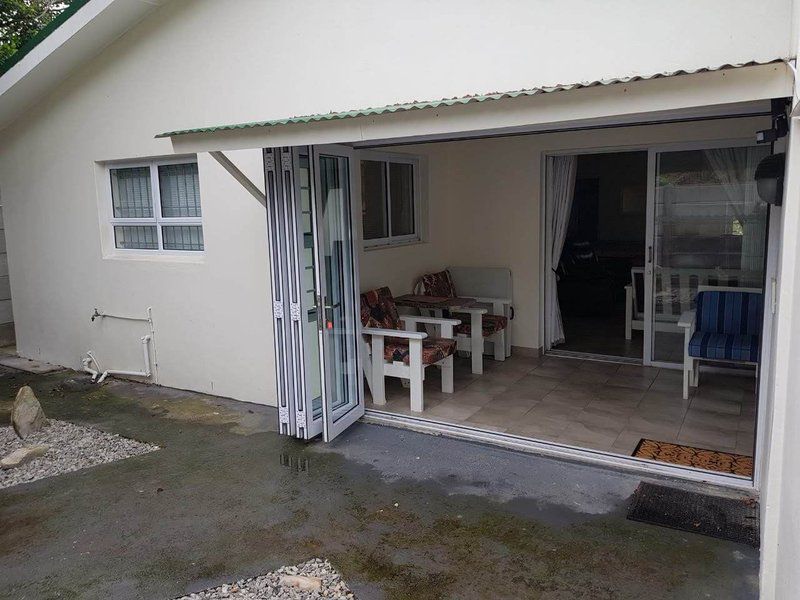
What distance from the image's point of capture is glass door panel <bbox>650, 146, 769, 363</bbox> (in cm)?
610

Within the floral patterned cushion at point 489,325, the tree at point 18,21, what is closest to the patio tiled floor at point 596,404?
the floral patterned cushion at point 489,325

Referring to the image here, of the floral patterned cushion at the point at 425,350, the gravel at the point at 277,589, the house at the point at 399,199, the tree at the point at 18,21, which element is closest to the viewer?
the gravel at the point at 277,589

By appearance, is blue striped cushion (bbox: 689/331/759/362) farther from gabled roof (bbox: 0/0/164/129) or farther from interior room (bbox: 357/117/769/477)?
gabled roof (bbox: 0/0/164/129)

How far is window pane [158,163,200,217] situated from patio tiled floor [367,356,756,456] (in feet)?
8.82

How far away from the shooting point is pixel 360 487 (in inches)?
174

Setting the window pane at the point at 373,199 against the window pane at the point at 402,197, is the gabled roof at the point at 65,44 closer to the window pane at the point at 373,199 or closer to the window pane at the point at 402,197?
the window pane at the point at 373,199

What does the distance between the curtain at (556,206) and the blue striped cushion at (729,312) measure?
173 centimetres

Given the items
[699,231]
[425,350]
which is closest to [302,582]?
[425,350]

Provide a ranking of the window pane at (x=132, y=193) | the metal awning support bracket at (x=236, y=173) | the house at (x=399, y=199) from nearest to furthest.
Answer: the house at (x=399, y=199) → the metal awning support bracket at (x=236, y=173) → the window pane at (x=132, y=193)

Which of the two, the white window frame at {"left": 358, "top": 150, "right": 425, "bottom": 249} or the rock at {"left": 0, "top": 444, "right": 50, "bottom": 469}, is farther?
the white window frame at {"left": 358, "top": 150, "right": 425, "bottom": 249}

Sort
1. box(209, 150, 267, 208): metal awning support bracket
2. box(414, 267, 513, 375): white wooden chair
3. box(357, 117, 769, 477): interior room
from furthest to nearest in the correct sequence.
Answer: box(414, 267, 513, 375): white wooden chair < box(357, 117, 769, 477): interior room < box(209, 150, 267, 208): metal awning support bracket

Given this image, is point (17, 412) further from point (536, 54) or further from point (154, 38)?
point (536, 54)

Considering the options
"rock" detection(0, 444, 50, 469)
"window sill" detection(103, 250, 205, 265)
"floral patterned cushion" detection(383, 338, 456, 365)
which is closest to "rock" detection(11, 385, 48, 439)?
"rock" detection(0, 444, 50, 469)

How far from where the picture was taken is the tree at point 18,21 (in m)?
9.98
